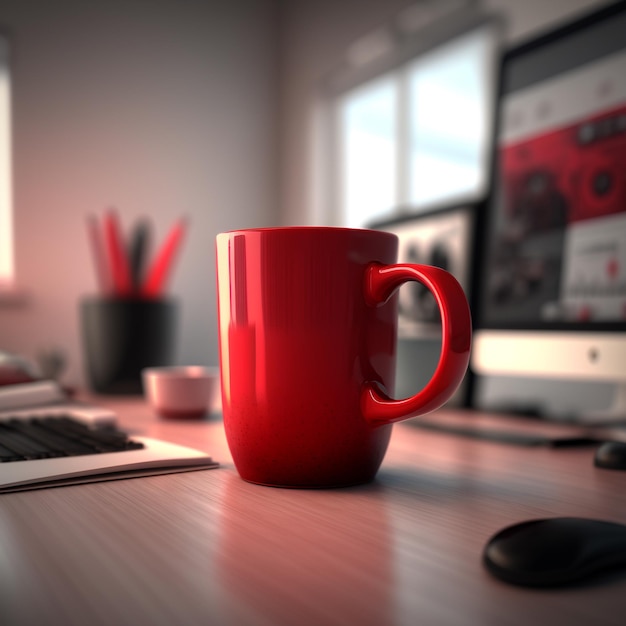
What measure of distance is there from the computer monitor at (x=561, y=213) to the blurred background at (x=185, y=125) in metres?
0.42

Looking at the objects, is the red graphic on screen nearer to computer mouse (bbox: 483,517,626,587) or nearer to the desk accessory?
computer mouse (bbox: 483,517,626,587)

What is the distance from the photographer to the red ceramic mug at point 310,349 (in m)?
0.40

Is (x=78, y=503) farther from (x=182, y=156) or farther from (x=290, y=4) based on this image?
(x=290, y=4)

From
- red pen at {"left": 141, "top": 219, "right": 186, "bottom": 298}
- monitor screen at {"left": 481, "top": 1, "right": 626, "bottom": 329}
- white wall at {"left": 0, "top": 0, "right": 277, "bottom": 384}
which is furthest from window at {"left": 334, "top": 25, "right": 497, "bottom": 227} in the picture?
red pen at {"left": 141, "top": 219, "right": 186, "bottom": 298}

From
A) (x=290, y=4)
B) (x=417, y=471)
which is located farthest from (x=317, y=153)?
(x=417, y=471)

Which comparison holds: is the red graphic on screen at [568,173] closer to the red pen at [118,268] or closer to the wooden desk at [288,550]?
the wooden desk at [288,550]

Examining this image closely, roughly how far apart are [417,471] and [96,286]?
4.11 feet

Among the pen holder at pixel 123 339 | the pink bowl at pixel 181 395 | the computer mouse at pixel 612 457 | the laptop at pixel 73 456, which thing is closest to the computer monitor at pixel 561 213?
the computer mouse at pixel 612 457

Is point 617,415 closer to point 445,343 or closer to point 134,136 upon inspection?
point 445,343

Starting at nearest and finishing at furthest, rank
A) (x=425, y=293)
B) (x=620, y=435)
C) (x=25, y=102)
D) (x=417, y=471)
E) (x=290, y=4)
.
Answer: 1. (x=417, y=471)
2. (x=620, y=435)
3. (x=425, y=293)
4. (x=25, y=102)
5. (x=290, y=4)

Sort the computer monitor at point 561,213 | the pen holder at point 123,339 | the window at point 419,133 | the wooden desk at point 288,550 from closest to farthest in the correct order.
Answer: the wooden desk at point 288,550 < the computer monitor at point 561,213 < the pen holder at point 123,339 < the window at point 419,133

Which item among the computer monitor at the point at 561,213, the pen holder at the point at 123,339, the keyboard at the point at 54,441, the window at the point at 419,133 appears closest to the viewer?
the keyboard at the point at 54,441

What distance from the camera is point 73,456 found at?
0.48 meters

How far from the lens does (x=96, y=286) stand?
1.58 m
